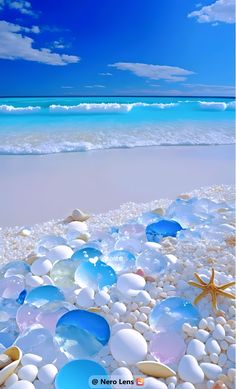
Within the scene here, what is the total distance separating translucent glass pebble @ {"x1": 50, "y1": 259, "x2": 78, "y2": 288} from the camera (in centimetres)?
139

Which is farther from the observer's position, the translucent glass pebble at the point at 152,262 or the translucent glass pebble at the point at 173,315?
the translucent glass pebble at the point at 152,262

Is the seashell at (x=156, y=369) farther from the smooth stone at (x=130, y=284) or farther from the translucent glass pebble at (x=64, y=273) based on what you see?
the translucent glass pebble at (x=64, y=273)

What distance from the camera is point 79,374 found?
96cm

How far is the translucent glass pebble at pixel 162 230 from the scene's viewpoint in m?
1.73

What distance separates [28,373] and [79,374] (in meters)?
0.14

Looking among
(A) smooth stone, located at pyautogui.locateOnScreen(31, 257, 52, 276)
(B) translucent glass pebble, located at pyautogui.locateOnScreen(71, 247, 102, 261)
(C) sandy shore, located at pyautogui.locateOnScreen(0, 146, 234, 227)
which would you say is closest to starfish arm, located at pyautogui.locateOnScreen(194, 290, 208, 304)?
(B) translucent glass pebble, located at pyautogui.locateOnScreen(71, 247, 102, 261)

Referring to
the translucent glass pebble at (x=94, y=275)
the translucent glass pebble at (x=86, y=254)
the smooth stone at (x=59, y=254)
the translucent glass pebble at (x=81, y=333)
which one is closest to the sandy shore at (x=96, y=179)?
the smooth stone at (x=59, y=254)

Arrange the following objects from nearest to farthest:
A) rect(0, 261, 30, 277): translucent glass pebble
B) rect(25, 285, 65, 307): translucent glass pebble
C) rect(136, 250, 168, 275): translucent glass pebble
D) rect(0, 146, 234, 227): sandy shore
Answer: rect(25, 285, 65, 307): translucent glass pebble → rect(136, 250, 168, 275): translucent glass pebble → rect(0, 261, 30, 277): translucent glass pebble → rect(0, 146, 234, 227): sandy shore

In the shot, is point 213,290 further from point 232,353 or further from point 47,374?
point 47,374

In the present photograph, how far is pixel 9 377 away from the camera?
98 cm

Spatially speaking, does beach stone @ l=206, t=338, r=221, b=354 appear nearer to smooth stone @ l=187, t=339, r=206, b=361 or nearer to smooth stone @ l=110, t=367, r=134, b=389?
smooth stone @ l=187, t=339, r=206, b=361

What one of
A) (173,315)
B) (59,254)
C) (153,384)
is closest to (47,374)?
(153,384)

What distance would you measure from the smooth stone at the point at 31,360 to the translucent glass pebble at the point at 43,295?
0.23 m

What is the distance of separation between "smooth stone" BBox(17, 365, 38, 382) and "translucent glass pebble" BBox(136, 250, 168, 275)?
0.51 metres
